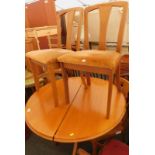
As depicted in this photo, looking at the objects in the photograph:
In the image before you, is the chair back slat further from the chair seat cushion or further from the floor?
the floor

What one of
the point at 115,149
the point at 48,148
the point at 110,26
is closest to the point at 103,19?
the point at 110,26

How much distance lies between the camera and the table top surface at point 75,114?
110cm

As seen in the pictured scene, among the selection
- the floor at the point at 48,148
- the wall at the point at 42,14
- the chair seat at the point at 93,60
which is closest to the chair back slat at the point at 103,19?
the chair seat at the point at 93,60

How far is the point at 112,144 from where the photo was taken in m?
1.30

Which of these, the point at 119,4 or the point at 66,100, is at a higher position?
the point at 119,4

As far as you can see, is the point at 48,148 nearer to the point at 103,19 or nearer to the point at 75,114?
the point at 75,114

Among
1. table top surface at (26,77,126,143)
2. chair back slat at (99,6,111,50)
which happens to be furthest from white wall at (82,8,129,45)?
table top surface at (26,77,126,143)

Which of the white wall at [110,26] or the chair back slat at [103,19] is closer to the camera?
the chair back slat at [103,19]

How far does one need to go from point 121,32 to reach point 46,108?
876 mm

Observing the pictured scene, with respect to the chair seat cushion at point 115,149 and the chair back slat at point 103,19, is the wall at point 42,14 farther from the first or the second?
the chair seat cushion at point 115,149

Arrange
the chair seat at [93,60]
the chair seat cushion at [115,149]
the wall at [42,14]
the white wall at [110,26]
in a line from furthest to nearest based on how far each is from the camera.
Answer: the wall at [42,14] < the white wall at [110,26] < the chair seat cushion at [115,149] < the chair seat at [93,60]

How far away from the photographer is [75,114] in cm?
128
